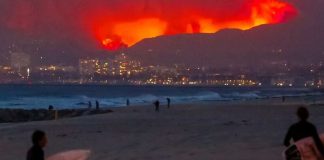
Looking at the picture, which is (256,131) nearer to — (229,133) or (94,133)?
(229,133)

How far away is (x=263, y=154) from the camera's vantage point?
1555cm

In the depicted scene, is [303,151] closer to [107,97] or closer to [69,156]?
[69,156]

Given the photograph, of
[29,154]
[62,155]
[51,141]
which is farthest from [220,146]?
[29,154]

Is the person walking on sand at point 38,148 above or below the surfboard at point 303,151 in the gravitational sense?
above

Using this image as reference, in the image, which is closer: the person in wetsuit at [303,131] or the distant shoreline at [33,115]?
the person in wetsuit at [303,131]

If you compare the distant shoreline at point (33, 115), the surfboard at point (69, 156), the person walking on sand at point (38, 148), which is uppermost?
the person walking on sand at point (38, 148)

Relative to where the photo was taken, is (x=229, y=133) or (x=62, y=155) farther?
(x=229, y=133)

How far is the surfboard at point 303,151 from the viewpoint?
33.2 feet

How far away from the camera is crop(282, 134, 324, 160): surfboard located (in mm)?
10125

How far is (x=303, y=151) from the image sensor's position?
10211mm

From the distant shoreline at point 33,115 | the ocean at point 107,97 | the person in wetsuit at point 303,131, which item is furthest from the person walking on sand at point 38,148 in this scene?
the ocean at point 107,97

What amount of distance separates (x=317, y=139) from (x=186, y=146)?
8.49 metres

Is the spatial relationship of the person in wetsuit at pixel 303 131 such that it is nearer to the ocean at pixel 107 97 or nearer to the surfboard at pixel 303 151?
the surfboard at pixel 303 151

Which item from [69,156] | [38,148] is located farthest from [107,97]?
[38,148]
